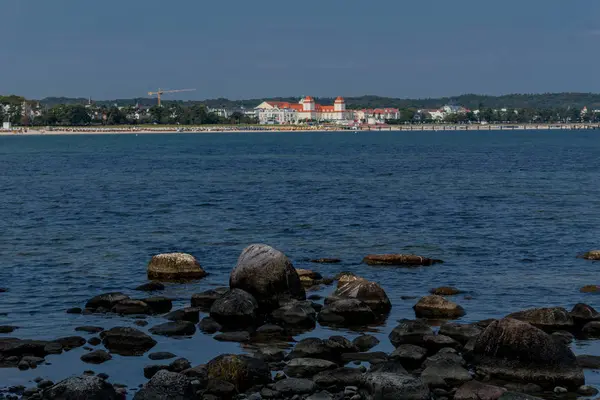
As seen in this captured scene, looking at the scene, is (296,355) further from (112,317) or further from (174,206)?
(174,206)

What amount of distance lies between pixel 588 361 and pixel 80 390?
475 inches

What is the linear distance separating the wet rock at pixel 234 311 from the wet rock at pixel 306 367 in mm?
4671

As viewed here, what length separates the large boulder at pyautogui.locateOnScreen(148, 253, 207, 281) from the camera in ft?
108

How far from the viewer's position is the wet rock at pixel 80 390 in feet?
61.2

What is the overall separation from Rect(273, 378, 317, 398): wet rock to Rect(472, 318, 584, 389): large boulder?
14.1ft

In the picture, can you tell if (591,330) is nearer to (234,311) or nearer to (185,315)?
(234,311)

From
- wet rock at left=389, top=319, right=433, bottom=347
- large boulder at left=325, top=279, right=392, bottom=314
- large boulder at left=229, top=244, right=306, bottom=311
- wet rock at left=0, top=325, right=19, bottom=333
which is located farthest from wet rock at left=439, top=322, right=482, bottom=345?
wet rock at left=0, top=325, right=19, bottom=333

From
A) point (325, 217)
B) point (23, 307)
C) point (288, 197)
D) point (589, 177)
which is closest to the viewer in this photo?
point (23, 307)

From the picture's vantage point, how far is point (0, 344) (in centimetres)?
2284

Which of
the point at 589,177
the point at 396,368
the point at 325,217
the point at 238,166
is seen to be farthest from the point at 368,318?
the point at 238,166

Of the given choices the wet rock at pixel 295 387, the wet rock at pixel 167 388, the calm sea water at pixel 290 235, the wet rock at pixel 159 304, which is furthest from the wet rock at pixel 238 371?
the wet rock at pixel 159 304

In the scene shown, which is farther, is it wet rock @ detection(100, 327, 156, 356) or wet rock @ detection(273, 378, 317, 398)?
wet rock @ detection(100, 327, 156, 356)

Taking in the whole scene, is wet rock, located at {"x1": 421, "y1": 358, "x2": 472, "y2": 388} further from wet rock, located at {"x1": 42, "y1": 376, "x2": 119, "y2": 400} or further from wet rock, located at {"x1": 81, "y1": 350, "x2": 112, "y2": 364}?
wet rock, located at {"x1": 81, "y1": 350, "x2": 112, "y2": 364}

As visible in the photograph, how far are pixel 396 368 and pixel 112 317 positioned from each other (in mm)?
10155
